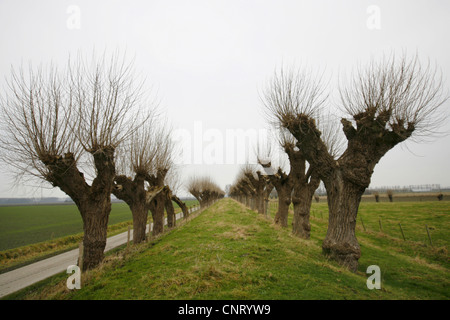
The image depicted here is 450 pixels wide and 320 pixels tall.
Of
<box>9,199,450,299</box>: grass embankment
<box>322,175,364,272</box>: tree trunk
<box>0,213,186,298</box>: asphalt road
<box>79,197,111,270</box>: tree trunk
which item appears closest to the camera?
<box>9,199,450,299</box>: grass embankment

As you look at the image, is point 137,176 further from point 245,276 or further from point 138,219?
point 245,276

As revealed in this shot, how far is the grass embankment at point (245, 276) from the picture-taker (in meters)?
5.96

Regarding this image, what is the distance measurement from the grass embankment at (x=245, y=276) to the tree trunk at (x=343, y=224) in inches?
23.1

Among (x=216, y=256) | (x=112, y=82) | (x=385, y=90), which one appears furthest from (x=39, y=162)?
(x=385, y=90)

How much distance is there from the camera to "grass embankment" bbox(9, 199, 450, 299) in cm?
596

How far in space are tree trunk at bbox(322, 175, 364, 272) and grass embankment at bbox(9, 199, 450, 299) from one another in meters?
0.59

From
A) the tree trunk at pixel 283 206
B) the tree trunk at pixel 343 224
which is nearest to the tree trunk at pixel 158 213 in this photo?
the tree trunk at pixel 283 206

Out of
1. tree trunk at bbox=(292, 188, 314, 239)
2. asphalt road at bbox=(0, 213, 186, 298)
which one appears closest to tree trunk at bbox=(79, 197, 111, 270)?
asphalt road at bbox=(0, 213, 186, 298)

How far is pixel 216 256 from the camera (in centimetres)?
891

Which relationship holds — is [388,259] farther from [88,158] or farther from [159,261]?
[88,158]

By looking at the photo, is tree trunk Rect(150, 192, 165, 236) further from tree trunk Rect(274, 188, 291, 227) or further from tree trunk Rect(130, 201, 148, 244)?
tree trunk Rect(274, 188, 291, 227)

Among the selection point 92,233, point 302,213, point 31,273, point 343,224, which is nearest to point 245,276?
point 343,224

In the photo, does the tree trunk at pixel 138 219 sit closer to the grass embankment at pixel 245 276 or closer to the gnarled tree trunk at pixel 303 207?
the grass embankment at pixel 245 276
